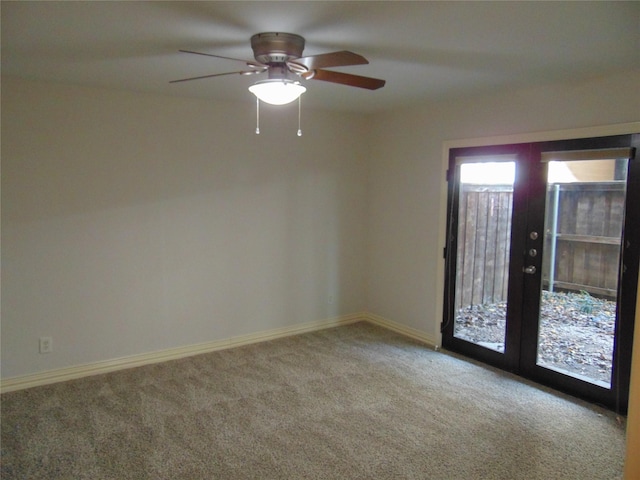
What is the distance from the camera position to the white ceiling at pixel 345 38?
6.70 feet

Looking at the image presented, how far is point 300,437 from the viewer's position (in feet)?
9.34

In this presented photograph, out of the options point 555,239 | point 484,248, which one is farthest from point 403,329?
point 555,239

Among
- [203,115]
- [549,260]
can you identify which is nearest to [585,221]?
[549,260]

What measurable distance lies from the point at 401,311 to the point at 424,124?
6.56ft

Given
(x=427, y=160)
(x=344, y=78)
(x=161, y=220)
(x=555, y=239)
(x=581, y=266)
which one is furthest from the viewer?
(x=427, y=160)

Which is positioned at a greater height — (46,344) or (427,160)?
(427,160)

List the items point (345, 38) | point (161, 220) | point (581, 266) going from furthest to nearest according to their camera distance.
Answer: point (161, 220) < point (581, 266) < point (345, 38)

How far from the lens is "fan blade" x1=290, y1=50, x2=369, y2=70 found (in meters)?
2.25

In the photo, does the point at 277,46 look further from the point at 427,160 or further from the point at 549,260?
the point at 549,260

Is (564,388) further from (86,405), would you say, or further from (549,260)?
(86,405)

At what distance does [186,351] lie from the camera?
421cm

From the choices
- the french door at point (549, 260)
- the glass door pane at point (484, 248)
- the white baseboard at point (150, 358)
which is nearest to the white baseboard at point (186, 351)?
the white baseboard at point (150, 358)

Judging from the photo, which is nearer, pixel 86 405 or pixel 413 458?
pixel 413 458

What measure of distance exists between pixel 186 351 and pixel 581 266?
11.3ft
